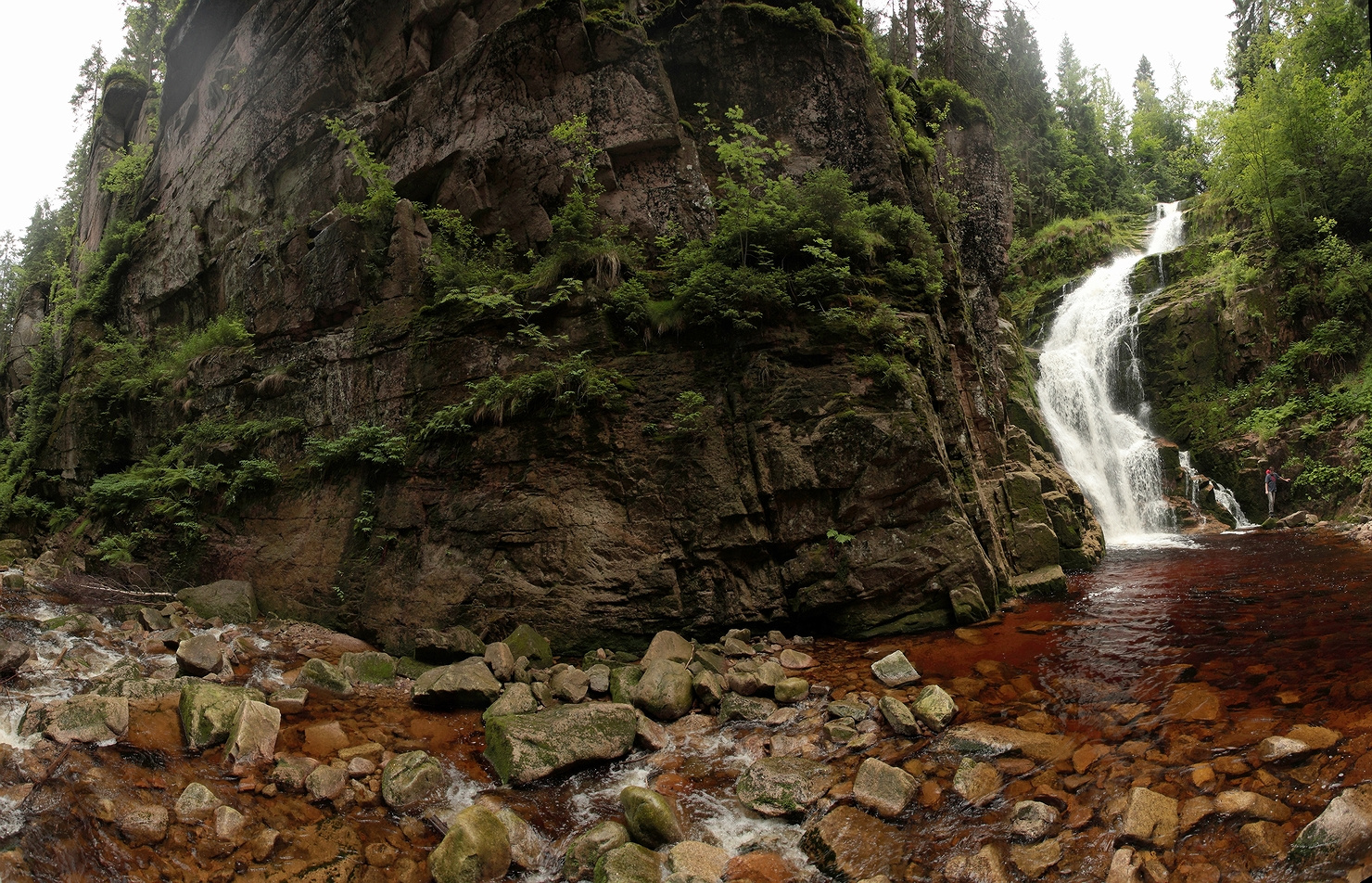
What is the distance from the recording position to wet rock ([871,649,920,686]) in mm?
6957

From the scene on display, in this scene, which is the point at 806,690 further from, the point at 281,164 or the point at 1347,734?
the point at 281,164

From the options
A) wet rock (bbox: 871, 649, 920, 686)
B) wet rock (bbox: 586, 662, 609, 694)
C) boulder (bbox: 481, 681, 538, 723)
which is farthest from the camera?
wet rock (bbox: 586, 662, 609, 694)

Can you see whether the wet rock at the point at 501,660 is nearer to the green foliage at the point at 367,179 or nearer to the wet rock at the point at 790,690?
the wet rock at the point at 790,690

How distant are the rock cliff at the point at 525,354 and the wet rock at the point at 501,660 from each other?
0.90 meters

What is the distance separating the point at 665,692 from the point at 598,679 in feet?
3.21

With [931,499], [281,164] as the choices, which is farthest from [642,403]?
[281,164]

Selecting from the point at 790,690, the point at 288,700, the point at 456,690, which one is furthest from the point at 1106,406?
the point at 288,700

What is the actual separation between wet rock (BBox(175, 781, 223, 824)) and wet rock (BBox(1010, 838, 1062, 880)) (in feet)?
18.0

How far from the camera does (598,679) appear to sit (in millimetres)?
7285

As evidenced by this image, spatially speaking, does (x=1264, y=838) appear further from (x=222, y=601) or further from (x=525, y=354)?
(x=222, y=601)

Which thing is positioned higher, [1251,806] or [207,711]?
[207,711]

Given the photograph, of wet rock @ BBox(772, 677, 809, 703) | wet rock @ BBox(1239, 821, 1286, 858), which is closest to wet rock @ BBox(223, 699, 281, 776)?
wet rock @ BBox(772, 677, 809, 703)

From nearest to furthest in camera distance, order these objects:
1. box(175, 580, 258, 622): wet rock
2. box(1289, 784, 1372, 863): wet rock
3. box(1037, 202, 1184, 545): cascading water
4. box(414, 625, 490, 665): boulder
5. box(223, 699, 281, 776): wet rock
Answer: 1. box(1289, 784, 1372, 863): wet rock
2. box(223, 699, 281, 776): wet rock
3. box(414, 625, 490, 665): boulder
4. box(175, 580, 258, 622): wet rock
5. box(1037, 202, 1184, 545): cascading water

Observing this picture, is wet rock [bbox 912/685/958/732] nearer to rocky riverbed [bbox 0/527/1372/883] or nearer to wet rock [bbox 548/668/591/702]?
rocky riverbed [bbox 0/527/1372/883]
